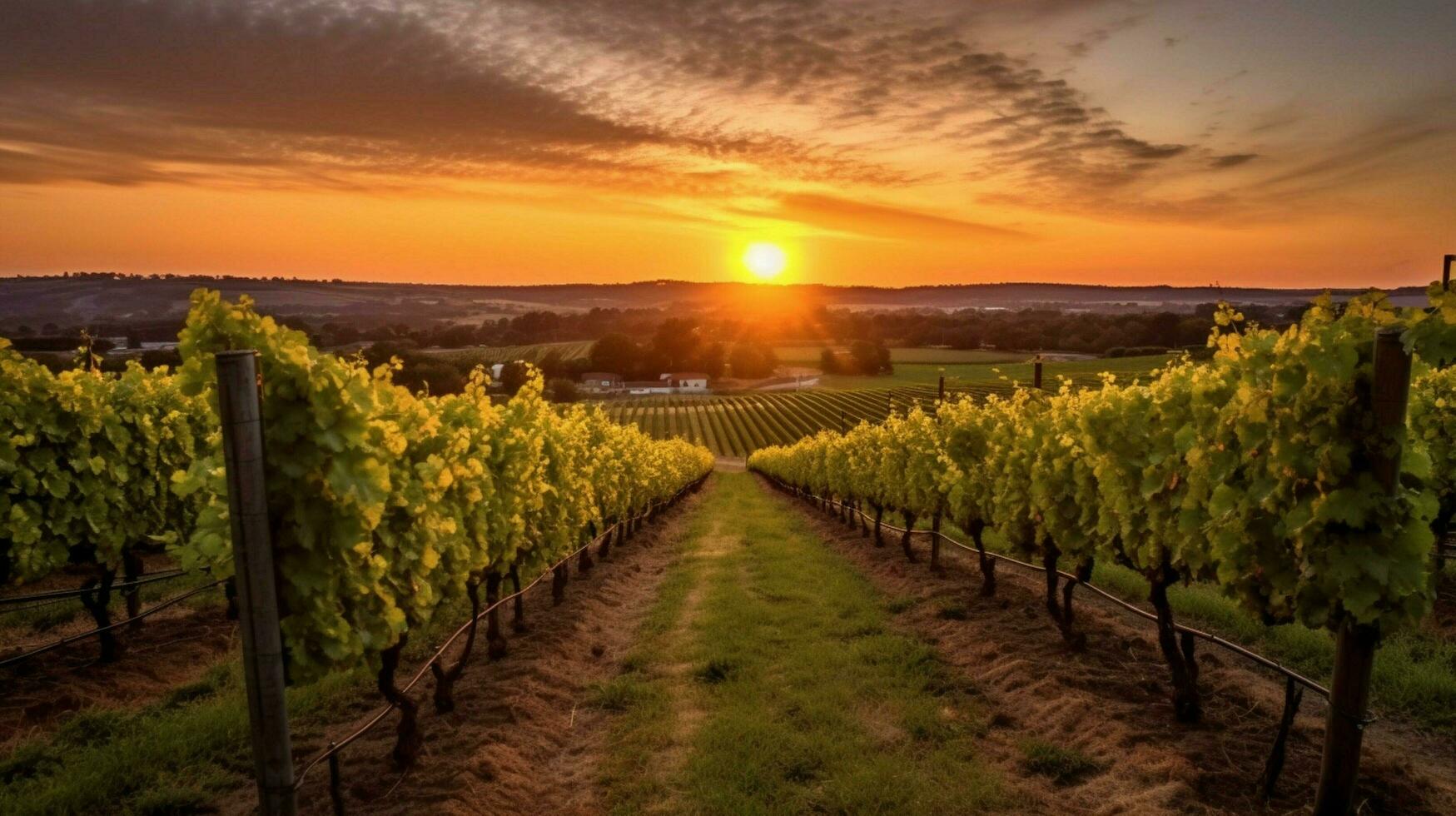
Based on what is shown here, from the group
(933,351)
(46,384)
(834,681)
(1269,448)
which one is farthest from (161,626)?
(933,351)

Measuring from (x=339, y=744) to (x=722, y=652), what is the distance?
17.5ft

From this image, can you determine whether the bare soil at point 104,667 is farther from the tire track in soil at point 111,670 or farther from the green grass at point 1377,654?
the green grass at point 1377,654

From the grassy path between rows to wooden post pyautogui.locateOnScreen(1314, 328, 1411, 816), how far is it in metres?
2.27

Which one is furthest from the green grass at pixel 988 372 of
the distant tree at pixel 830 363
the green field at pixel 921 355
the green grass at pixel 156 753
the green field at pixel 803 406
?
the green grass at pixel 156 753

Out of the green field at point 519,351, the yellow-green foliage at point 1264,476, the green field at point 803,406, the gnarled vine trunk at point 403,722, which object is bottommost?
the green field at point 803,406

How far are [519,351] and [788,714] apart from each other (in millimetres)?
122628

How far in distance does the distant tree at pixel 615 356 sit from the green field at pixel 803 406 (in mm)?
22021

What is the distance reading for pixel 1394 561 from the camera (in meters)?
5.38

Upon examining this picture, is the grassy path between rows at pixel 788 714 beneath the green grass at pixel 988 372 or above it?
above

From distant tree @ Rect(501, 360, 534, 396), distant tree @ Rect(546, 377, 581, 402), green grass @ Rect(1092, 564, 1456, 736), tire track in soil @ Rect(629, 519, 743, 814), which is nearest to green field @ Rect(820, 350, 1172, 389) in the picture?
distant tree @ Rect(546, 377, 581, 402)

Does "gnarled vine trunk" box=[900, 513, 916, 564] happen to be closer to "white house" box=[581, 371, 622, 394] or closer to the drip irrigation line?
the drip irrigation line

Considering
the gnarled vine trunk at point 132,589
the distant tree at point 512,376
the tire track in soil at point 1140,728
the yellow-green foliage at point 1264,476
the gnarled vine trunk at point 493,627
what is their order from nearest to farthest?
the yellow-green foliage at point 1264,476 → the tire track in soil at point 1140,728 → the gnarled vine trunk at point 493,627 → the gnarled vine trunk at point 132,589 → the distant tree at point 512,376

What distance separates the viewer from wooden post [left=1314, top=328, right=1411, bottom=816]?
5230mm

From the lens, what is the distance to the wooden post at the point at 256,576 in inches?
187
